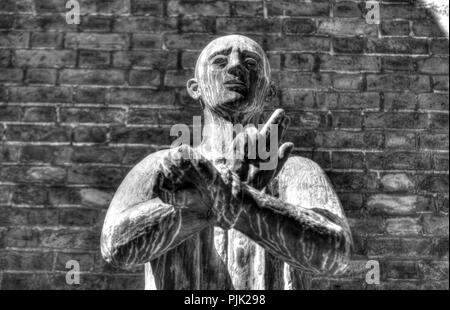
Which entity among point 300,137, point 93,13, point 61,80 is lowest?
point 300,137

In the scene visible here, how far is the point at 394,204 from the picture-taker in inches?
199

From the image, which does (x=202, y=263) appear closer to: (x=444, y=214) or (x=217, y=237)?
(x=217, y=237)

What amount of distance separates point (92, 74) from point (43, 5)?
536 mm

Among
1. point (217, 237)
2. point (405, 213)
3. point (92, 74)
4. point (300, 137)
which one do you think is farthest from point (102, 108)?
point (217, 237)

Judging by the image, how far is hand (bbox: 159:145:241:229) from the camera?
2777mm

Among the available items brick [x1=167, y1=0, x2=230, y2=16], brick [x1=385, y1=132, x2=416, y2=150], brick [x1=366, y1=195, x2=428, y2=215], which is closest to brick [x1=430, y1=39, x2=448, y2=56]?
brick [x1=385, y1=132, x2=416, y2=150]

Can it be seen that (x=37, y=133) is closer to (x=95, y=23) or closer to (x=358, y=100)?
(x=95, y=23)

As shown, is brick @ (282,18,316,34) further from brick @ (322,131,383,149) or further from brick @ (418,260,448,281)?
brick @ (418,260,448,281)

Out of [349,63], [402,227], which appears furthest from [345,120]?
[402,227]

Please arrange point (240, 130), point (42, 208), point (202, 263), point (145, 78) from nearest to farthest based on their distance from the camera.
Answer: point (202, 263) < point (240, 130) < point (42, 208) < point (145, 78)

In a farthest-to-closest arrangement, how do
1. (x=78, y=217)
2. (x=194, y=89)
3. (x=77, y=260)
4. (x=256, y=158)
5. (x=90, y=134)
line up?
1. (x=90, y=134)
2. (x=78, y=217)
3. (x=77, y=260)
4. (x=194, y=89)
5. (x=256, y=158)

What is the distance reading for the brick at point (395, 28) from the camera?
545 centimetres

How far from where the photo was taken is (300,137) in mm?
5168

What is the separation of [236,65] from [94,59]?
2.19 metres
